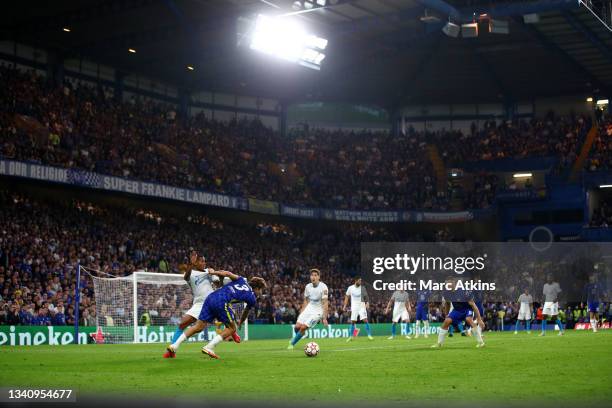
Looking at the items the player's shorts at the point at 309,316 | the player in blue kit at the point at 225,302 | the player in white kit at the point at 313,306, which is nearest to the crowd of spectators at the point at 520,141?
the player in white kit at the point at 313,306

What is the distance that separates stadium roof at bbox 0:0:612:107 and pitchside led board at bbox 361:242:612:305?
514 inches

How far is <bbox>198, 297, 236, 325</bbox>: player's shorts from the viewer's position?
1655 cm

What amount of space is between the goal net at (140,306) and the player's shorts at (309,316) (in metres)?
11.0

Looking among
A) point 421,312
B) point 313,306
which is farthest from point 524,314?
point 313,306

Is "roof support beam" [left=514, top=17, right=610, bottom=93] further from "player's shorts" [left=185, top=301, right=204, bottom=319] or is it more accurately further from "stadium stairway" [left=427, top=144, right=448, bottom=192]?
"player's shorts" [left=185, top=301, right=204, bottom=319]

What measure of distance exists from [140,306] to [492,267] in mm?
30023

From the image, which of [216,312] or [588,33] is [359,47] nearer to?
[588,33]

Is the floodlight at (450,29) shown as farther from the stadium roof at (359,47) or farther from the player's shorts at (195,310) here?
the player's shorts at (195,310)

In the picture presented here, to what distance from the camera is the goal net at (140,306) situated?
31.6 meters

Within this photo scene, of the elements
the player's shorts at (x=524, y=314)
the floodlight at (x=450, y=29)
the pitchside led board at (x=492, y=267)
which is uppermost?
the floodlight at (x=450, y=29)

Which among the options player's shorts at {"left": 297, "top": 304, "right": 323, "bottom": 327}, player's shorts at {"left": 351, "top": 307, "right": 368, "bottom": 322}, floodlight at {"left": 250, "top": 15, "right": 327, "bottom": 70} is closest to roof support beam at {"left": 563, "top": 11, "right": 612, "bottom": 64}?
floodlight at {"left": 250, "top": 15, "right": 327, "bottom": 70}

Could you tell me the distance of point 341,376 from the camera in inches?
529

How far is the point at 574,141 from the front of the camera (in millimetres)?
62094

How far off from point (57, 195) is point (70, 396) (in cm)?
3534
